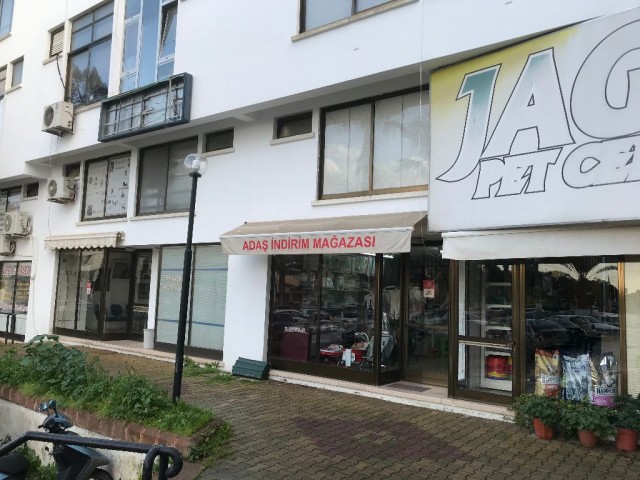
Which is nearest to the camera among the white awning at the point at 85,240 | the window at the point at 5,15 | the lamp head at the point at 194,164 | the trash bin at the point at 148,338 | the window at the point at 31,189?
the lamp head at the point at 194,164

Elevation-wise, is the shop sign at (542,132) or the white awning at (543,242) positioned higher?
the shop sign at (542,132)

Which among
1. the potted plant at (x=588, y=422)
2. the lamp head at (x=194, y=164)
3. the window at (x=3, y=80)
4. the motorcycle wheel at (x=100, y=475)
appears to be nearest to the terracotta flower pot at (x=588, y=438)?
the potted plant at (x=588, y=422)

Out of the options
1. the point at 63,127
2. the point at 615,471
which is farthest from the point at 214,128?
the point at 615,471

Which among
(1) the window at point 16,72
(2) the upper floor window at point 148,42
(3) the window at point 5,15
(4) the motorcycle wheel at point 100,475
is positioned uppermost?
(3) the window at point 5,15

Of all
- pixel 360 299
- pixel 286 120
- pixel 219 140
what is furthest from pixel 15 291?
pixel 360 299

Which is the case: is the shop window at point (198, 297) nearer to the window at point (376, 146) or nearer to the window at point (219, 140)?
the window at point (219, 140)

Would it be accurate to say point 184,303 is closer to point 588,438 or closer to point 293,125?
point 293,125

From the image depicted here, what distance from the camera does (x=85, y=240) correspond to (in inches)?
537

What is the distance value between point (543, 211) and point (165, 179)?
29.5 ft

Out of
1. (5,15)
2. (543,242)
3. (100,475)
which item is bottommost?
(100,475)

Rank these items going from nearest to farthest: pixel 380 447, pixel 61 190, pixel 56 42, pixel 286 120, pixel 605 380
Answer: pixel 380 447, pixel 605 380, pixel 286 120, pixel 61 190, pixel 56 42

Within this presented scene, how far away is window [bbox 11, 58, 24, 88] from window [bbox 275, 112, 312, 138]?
11470mm

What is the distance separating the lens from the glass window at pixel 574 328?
6.62m

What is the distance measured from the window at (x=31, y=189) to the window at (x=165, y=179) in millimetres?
5643
